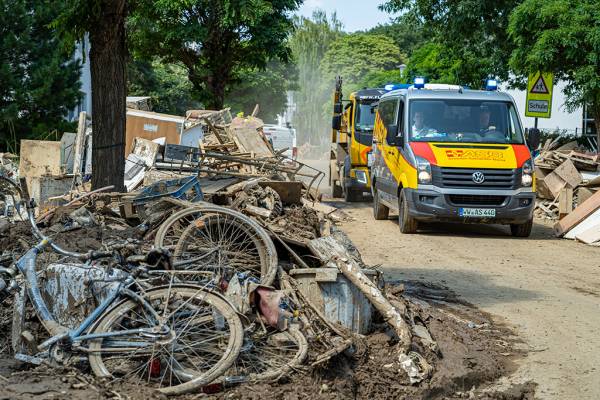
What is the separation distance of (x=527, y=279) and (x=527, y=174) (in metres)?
4.62

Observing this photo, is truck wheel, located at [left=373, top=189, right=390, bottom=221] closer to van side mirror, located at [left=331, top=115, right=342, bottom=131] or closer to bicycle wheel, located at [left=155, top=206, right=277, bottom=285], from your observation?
van side mirror, located at [left=331, top=115, right=342, bottom=131]

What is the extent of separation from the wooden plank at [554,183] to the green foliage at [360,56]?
2181 inches

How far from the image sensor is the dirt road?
7.00 metres

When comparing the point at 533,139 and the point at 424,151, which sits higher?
the point at 533,139

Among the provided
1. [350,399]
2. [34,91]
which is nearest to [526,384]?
[350,399]

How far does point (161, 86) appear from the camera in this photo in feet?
181

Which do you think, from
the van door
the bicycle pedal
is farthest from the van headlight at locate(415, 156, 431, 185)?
the bicycle pedal

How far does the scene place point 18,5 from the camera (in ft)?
95.2

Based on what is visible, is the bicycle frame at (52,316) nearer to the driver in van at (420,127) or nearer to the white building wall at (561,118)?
the driver in van at (420,127)

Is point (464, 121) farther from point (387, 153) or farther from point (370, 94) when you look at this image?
point (370, 94)

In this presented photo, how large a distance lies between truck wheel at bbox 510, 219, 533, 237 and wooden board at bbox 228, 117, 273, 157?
453cm

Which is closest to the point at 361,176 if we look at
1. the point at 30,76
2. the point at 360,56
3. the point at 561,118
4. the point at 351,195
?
the point at 351,195

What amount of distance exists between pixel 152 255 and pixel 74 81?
1077 inches

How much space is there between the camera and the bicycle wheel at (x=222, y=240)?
25.4ft
